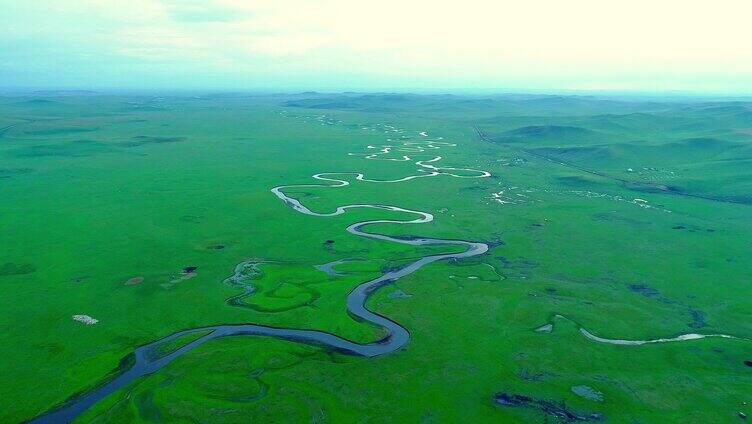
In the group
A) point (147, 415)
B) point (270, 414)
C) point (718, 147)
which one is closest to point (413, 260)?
point (270, 414)

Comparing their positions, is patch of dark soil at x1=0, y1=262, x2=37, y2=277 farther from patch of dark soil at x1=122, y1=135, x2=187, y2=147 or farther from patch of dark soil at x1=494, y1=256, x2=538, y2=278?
patch of dark soil at x1=122, y1=135, x2=187, y2=147

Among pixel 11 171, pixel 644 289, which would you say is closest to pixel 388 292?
pixel 644 289

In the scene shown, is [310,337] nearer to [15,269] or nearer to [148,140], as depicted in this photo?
[15,269]

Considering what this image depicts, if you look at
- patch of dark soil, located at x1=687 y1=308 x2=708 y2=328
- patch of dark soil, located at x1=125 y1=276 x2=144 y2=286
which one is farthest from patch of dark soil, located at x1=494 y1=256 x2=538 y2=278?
patch of dark soil, located at x1=125 y1=276 x2=144 y2=286

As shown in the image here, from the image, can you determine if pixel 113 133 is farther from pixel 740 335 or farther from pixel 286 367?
pixel 740 335

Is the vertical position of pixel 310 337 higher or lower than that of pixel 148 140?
lower

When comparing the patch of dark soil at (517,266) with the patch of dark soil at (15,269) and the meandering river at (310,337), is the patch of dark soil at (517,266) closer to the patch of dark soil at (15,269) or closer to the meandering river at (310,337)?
the meandering river at (310,337)
